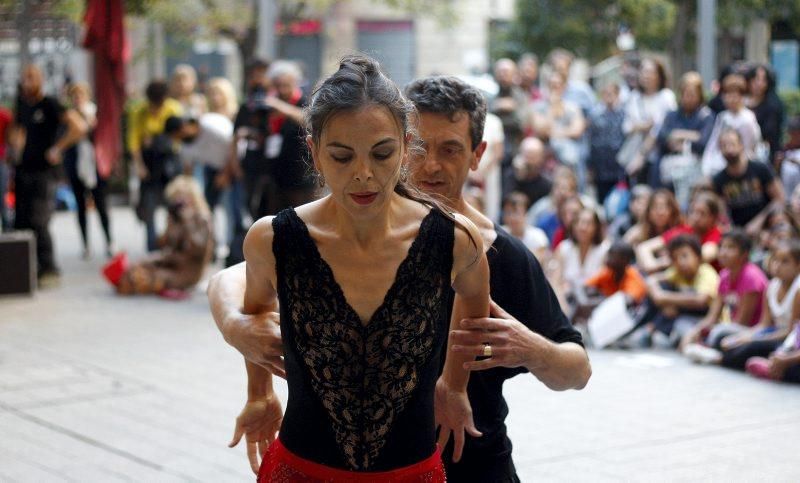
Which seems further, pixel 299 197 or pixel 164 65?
pixel 164 65

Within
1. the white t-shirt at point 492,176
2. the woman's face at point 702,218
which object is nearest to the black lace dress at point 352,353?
the woman's face at point 702,218

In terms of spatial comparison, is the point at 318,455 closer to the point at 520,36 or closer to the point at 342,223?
the point at 342,223

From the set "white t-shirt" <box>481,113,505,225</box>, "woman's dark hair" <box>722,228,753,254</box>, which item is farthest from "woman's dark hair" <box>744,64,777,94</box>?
"woman's dark hair" <box>722,228,753,254</box>

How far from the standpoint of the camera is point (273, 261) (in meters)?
2.56

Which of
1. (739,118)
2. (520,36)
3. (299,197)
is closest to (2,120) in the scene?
(299,197)

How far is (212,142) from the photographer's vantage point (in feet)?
40.5

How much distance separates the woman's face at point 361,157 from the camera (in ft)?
8.09

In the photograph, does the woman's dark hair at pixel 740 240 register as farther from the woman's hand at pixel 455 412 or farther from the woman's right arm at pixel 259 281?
the woman's right arm at pixel 259 281

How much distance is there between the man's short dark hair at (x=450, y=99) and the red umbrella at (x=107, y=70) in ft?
29.8

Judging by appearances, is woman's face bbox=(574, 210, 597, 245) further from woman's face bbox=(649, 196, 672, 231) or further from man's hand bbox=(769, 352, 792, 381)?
man's hand bbox=(769, 352, 792, 381)

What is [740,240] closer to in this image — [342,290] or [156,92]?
[342,290]

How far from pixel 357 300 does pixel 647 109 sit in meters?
10.1

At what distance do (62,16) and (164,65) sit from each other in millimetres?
16548

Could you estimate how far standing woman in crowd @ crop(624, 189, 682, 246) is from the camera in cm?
1002
